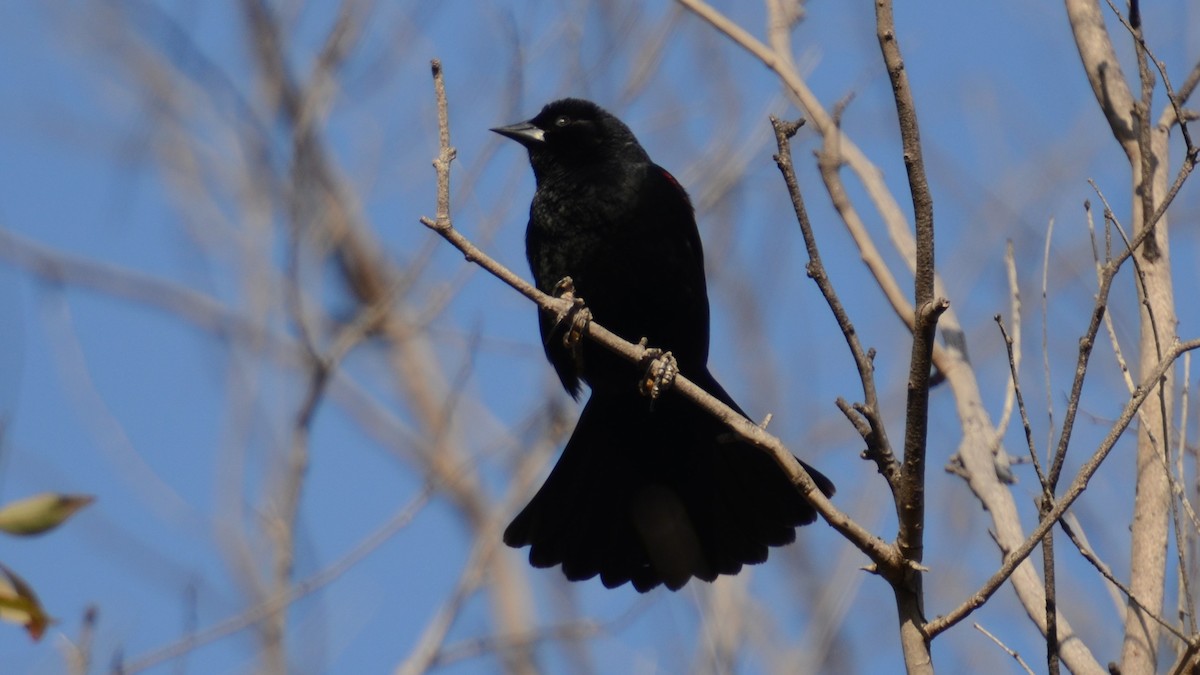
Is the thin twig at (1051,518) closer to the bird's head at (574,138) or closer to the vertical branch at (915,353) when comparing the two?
the vertical branch at (915,353)

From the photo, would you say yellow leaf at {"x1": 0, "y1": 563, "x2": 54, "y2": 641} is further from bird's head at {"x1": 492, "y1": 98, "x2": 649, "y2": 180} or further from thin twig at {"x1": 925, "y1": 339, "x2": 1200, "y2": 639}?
bird's head at {"x1": 492, "y1": 98, "x2": 649, "y2": 180}

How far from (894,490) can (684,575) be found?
1572mm

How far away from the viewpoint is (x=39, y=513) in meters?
1.50

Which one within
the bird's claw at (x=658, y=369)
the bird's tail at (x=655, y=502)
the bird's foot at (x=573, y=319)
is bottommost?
the bird's tail at (x=655, y=502)

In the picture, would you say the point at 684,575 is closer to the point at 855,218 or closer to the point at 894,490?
the point at 855,218

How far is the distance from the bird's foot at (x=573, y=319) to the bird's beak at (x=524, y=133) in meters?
0.77

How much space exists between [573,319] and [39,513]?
2.44 metres

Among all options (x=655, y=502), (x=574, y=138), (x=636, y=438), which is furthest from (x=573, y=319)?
(x=574, y=138)

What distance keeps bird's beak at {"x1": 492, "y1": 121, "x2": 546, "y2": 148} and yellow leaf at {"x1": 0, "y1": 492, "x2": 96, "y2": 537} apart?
129 inches

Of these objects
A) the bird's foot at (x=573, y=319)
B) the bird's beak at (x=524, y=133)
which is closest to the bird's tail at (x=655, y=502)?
the bird's foot at (x=573, y=319)

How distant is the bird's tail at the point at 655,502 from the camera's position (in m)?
3.93

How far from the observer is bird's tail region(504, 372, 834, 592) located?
3928 mm

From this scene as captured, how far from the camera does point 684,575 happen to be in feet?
12.7

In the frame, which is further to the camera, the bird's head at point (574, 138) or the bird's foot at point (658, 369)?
the bird's head at point (574, 138)
